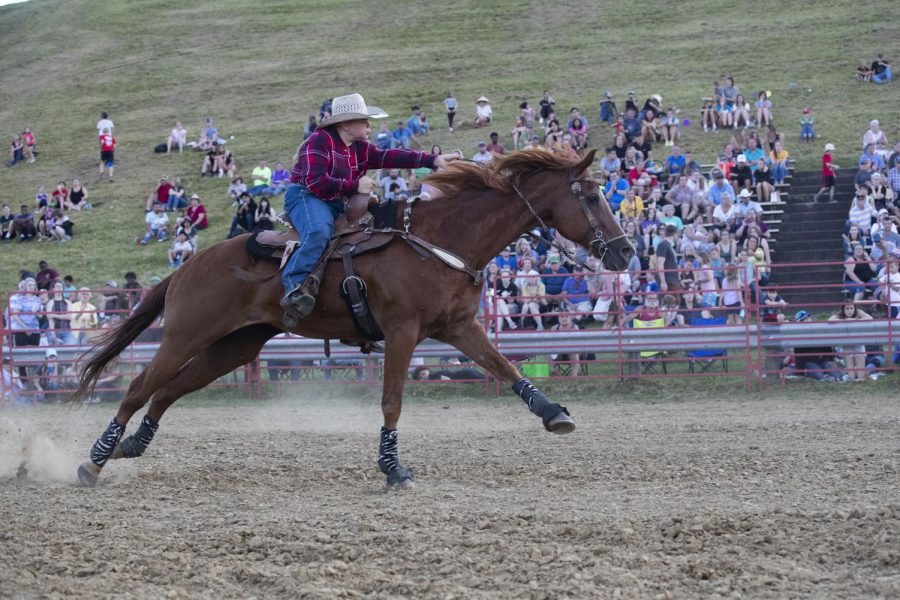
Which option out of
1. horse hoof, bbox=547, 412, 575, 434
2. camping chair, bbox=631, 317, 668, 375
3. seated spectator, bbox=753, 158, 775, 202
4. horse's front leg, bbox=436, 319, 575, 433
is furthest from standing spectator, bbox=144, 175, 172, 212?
horse hoof, bbox=547, 412, 575, 434

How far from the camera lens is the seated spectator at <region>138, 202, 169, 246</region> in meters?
28.6

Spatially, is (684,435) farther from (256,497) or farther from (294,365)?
(294,365)

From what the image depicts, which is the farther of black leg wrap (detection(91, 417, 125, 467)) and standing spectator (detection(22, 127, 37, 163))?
standing spectator (detection(22, 127, 37, 163))

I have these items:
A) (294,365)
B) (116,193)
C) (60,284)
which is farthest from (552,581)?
(116,193)

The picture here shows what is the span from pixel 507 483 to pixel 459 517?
151cm

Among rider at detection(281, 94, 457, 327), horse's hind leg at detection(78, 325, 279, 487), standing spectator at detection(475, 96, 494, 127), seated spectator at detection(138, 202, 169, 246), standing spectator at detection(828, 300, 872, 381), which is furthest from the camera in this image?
standing spectator at detection(475, 96, 494, 127)

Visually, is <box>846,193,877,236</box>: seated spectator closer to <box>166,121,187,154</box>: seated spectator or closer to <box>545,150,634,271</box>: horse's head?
<box>545,150,634,271</box>: horse's head

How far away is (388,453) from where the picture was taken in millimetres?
8062

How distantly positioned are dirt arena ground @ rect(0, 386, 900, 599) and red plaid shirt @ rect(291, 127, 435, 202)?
7.15 feet

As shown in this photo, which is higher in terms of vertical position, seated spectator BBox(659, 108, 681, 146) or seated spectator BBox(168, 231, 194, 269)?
seated spectator BBox(659, 108, 681, 146)

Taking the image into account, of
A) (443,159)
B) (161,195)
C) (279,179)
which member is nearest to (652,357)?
(443,159)

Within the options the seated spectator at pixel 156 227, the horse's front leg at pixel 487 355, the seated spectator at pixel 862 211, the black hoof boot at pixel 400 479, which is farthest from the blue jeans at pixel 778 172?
the black hoof boot at pixel 400 479

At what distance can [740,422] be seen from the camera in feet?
39.3

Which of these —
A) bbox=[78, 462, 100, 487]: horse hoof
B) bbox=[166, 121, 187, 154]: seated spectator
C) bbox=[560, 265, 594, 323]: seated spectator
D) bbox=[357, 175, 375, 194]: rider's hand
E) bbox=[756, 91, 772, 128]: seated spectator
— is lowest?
bbox=[78, 462, 100, 487]: horse hoof
